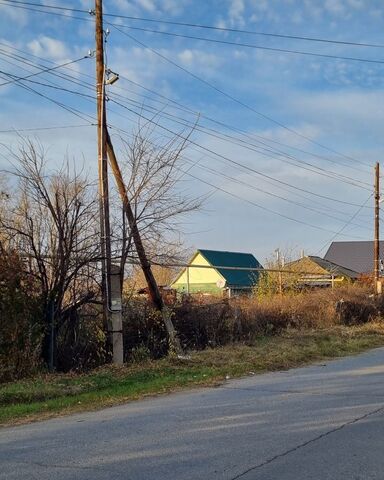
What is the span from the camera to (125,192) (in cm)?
1572

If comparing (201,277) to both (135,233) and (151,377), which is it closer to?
(135,233)

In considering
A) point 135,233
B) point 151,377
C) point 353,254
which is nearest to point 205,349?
point 135,233

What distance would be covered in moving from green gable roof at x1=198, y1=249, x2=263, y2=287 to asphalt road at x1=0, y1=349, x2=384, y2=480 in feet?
152

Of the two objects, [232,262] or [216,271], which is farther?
[232,262]

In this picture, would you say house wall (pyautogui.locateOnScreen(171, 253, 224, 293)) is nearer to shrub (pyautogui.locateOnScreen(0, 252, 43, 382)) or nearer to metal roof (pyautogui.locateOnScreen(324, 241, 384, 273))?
metal roof (pyautogui.locateOnScreen(324, 241, 384, 273))

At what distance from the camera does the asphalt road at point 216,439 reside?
20.3 ft

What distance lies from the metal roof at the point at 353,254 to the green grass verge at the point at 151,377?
5471 cm

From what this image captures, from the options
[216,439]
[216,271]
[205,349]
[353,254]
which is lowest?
[205,349]

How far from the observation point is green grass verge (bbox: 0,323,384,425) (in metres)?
10.6

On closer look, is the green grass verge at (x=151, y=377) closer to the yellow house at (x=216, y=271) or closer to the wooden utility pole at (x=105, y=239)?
the wooden utility pole at (x=105, y=239)

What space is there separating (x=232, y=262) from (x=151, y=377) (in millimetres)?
50907

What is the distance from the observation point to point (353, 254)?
252ft

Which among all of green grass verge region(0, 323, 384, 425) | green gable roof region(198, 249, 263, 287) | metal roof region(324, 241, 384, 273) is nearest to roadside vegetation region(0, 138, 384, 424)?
green grass verge region(0, 323, 384, 425)

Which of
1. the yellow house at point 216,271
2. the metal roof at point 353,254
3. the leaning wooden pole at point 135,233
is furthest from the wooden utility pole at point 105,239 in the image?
the metal roof at point 353,254
